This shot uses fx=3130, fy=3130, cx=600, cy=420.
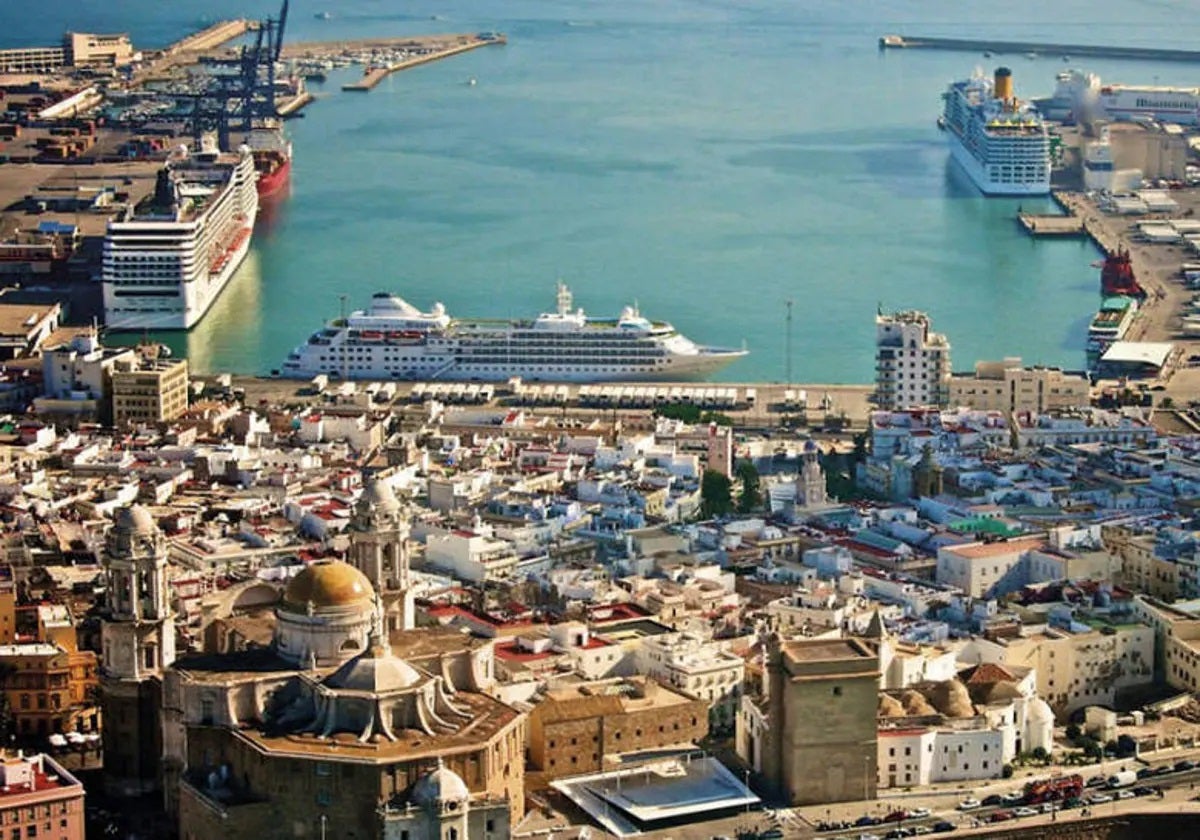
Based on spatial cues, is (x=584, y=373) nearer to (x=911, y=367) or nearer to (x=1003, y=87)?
(x=911, y=367)

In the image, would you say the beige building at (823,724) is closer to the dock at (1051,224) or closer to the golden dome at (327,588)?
the golden dome at (327,588)

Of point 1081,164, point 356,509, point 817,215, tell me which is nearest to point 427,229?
point 817,215

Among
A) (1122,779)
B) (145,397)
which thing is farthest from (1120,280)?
(1122,779)

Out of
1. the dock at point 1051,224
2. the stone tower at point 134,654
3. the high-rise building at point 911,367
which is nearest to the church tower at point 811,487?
the high-rise building at point 911,367

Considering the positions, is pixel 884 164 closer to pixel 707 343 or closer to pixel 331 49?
pixel 707 343

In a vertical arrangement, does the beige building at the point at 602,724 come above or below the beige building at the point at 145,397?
below
